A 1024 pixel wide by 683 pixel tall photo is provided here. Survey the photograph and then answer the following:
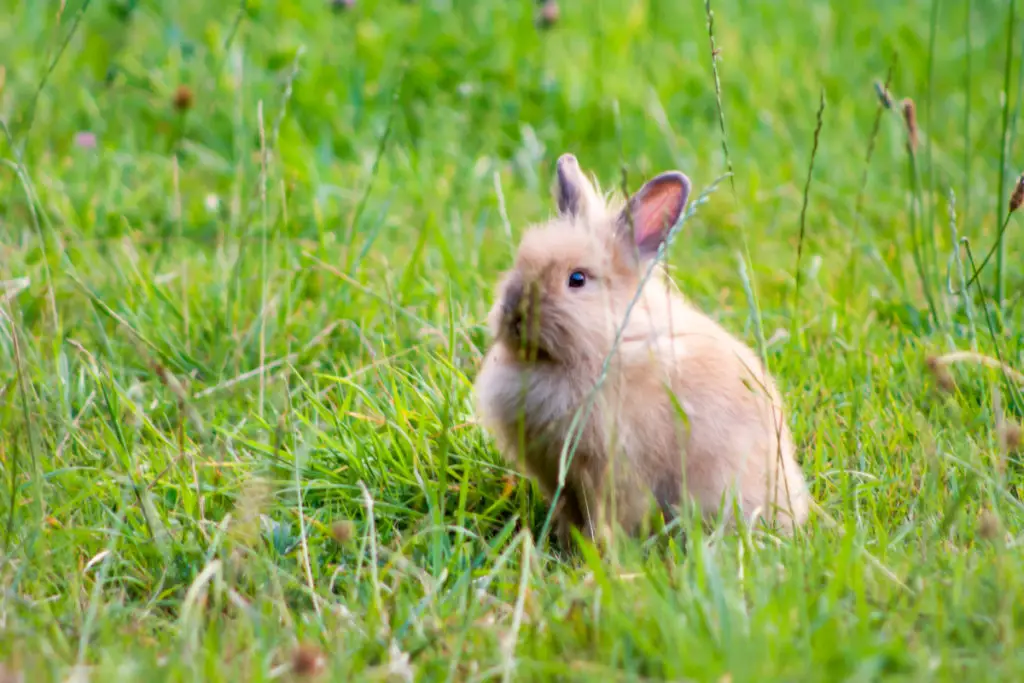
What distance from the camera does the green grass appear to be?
8.42 ft

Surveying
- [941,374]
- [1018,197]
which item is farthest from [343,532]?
[1018,197]

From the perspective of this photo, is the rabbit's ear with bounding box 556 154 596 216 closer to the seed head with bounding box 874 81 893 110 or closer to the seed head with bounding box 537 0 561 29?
the seed head with bounding box 874 81 893 110

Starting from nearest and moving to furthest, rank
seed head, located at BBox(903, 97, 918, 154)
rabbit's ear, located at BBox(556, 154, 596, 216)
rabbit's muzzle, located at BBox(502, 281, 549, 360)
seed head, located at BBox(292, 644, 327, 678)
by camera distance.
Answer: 1. seed head, located at BBox(292, 644, 327, 678)
2. rabbit's muzzle, located at BBox(502, 281, 549, 360)
3. seed head, located at BBox(903, 97, 918, 154)
4. rabbit's ear, located at BBox(556, 154, 596, 216)

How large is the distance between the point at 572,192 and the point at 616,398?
0.77m

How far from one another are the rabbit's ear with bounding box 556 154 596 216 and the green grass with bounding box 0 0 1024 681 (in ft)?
0.80

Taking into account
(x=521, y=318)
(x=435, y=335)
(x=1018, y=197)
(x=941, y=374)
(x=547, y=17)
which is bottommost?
(x=435, y=335)

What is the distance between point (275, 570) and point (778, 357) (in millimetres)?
2144

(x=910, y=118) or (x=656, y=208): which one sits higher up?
(x=910, y=118)

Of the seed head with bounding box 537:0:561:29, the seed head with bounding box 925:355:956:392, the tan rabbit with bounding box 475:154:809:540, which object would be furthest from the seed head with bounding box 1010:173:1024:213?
the seed head with bounding box 537:0:561:29

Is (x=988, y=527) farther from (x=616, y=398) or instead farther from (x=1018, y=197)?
(x=616, y=398)

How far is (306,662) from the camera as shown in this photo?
2.37 m

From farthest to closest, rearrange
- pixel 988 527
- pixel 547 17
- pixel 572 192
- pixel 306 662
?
pixel 547 17, pixel 572 192, pixel 988 527, pixel 306 662

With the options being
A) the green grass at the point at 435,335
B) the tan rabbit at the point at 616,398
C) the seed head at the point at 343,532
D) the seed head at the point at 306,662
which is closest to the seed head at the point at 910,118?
the green grass at the point at 435,335

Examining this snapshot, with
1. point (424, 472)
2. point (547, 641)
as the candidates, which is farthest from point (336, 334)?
point (547, 641)
